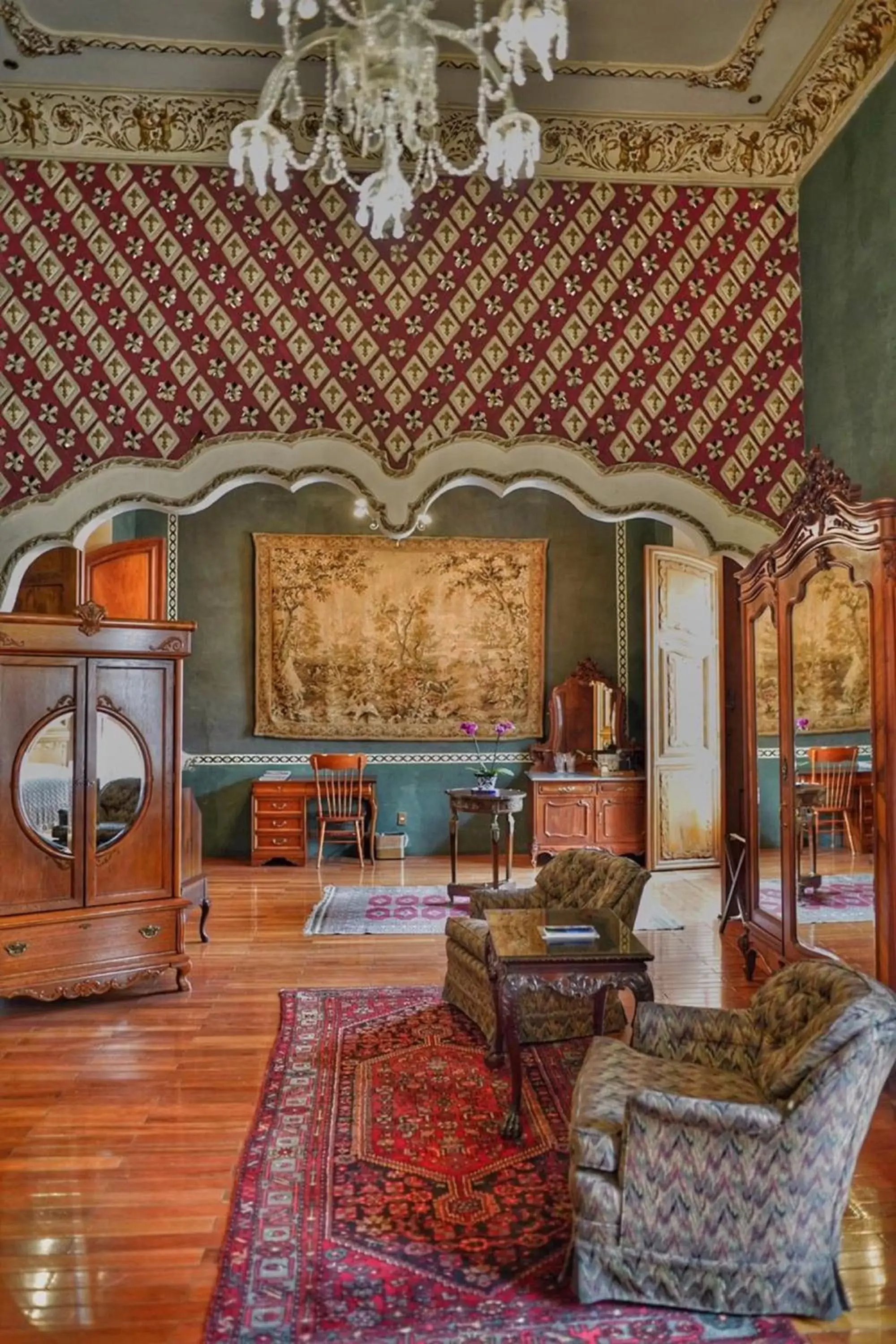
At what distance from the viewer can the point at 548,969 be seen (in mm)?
3664

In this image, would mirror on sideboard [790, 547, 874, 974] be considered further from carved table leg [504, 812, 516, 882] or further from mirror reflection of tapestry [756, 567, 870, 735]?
carved table leg [504, 812, 516, 882]

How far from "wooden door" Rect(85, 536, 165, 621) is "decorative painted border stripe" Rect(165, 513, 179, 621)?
0.05 meters

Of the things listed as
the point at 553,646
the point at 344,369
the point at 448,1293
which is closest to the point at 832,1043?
the point at 448,1293

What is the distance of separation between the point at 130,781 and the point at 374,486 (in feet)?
7.26

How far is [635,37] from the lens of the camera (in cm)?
452

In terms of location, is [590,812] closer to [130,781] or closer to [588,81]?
[130,781]

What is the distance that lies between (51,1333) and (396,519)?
12.0 ft

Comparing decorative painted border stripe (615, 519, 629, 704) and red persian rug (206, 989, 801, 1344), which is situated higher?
decorative painted border stripe (615, 519, 629, 704)

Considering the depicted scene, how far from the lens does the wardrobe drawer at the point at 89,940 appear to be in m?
4.94

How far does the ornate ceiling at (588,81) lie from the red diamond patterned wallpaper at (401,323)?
176 mm

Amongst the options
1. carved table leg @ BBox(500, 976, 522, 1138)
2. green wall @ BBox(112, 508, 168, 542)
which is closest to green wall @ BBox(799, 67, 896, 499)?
carved table leg @ BBox(500, 976, 522, 1138)

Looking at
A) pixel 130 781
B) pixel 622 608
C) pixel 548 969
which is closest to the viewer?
pixel 548 969

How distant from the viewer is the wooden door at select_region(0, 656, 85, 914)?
5.03m

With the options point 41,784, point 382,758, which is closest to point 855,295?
point 41,784
